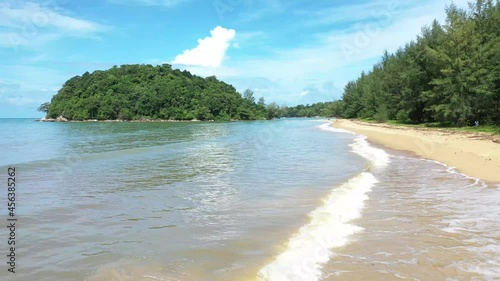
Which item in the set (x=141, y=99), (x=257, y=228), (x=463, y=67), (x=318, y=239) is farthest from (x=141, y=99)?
(x=318, y=239)

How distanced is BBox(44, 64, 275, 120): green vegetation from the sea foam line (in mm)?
152333

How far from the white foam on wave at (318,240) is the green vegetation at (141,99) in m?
153

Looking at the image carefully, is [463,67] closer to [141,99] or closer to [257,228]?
[257,228]

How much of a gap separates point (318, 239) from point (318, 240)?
52mm

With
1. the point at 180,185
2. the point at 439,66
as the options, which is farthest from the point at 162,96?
the point at 180,185

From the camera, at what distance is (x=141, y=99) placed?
522 ft

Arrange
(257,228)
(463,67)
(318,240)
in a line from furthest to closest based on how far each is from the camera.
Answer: (463,67), (257,228), (318,240)

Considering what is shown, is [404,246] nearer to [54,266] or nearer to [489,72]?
[54,266]

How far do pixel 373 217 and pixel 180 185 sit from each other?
279 inches

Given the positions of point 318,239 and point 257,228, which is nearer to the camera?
point 318,239

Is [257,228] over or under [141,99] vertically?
under

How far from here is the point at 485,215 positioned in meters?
7.92

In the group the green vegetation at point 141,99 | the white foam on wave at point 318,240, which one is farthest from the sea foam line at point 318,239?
the green vegetation at point 141,99

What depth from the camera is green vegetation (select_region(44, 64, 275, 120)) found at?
158 meters
